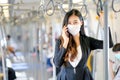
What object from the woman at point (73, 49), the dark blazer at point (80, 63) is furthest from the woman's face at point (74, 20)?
the dark blazer at point (80, 63)

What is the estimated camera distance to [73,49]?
1.95 m

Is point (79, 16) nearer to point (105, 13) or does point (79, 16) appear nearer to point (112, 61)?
point (105, 13)

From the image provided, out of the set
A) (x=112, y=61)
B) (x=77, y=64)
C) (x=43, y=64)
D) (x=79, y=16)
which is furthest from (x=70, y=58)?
(x=43, y=64)

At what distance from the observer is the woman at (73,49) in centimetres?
192

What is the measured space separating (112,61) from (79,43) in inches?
42.7

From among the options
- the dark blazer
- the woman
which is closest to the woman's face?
the woman

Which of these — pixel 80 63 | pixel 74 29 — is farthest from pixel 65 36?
pixel 80 63

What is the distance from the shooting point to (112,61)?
294 cm

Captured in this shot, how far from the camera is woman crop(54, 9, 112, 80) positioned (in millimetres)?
1918

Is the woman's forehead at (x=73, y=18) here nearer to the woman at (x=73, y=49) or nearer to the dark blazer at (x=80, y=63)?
the woman at (x=73, y=49)

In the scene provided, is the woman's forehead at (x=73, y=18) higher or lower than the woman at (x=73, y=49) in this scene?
higher

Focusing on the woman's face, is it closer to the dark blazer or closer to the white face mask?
the white face mask

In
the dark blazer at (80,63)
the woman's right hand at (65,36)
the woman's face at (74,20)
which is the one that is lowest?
the dark blazer at (80,63)

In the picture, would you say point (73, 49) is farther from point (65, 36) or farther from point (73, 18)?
point (73, 18)
